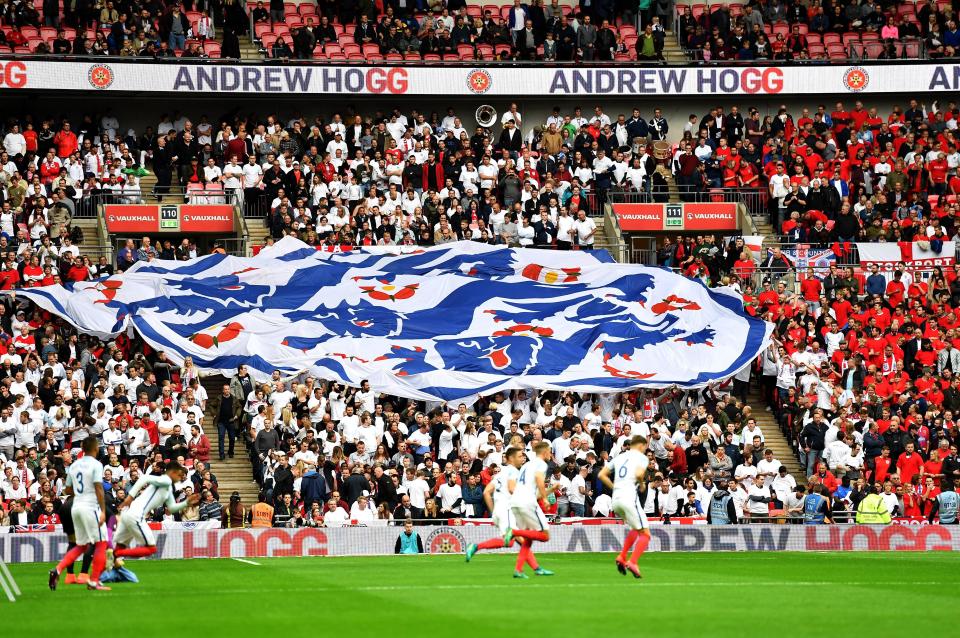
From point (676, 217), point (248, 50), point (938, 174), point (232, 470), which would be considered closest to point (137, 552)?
point (232, 470)

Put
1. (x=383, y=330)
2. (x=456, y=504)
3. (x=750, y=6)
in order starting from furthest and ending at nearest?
(x=750, y=6), (x=383, y=330), (x=456, y=504)

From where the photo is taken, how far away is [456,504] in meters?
29.8

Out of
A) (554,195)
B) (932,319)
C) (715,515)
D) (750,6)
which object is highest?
(750,6)

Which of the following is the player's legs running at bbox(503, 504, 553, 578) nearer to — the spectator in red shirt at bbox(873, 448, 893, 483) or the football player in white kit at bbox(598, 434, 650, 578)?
the football player in white kit at bbox(598, 434, 650, 578)

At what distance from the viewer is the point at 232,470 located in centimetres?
3184

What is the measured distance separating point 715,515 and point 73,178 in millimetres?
19653

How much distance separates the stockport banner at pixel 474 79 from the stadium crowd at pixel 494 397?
3.06 feet

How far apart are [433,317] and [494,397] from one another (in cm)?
313

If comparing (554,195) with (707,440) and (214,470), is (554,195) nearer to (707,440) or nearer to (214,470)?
(707,440)

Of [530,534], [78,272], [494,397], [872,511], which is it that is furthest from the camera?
[78,272]

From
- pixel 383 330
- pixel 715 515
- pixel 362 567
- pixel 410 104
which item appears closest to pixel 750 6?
pixel 410 104

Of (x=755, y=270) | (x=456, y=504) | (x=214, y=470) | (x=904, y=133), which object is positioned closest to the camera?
(x=456, y=504)

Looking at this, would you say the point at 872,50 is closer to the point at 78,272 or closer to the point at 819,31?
the point at 819,31

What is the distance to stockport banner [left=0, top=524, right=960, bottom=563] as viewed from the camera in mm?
26703
